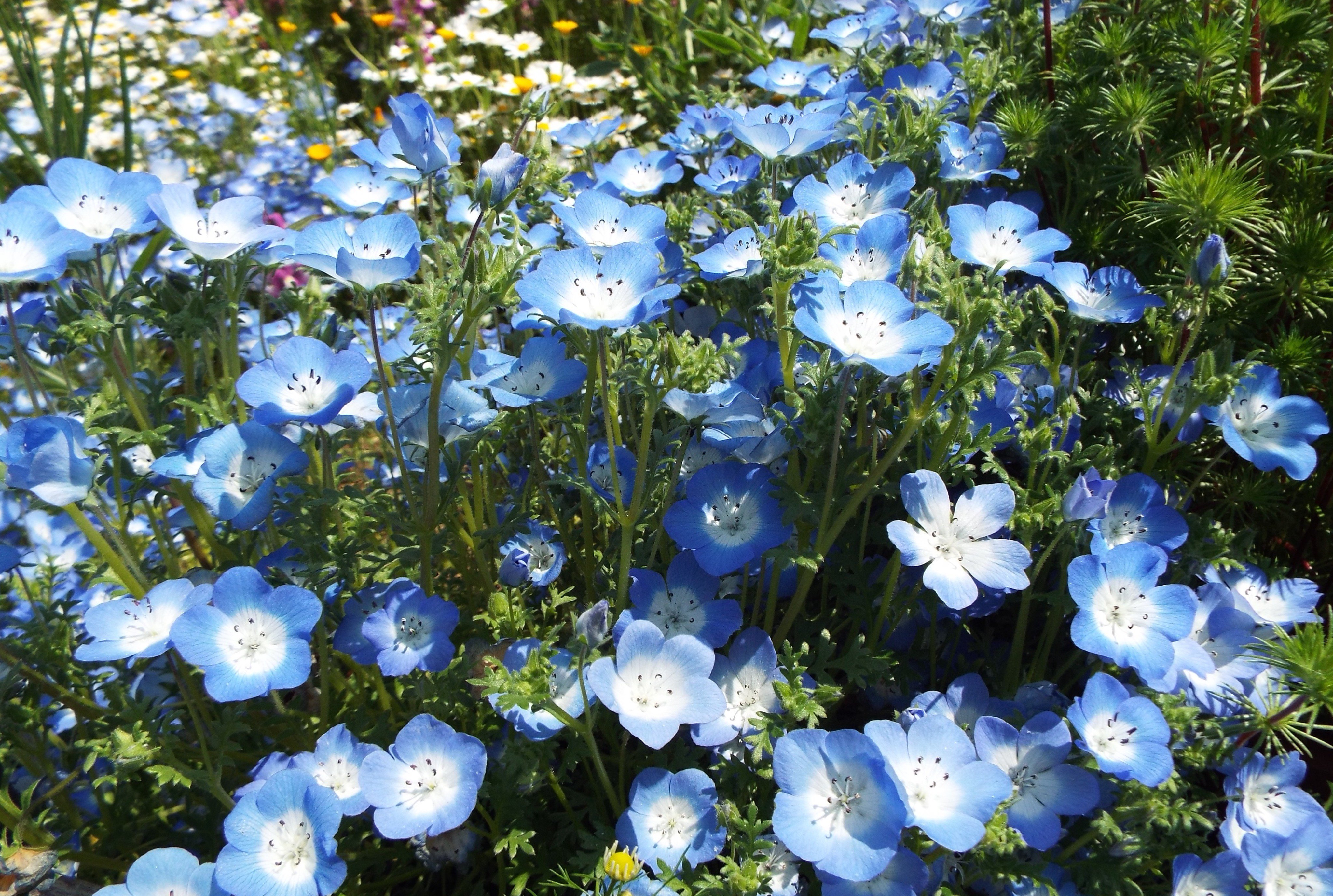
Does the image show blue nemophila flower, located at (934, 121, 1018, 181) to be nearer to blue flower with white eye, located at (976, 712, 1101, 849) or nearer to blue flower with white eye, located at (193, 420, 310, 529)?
blue flower with white eye, located at (976, 712, 1101, 849)

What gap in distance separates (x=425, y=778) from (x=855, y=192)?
1518mm

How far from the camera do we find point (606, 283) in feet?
5.50

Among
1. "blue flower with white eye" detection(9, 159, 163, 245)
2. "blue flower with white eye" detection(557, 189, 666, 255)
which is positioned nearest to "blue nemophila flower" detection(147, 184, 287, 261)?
"blue flower with white eye" detection(9, 159, 163, 245)

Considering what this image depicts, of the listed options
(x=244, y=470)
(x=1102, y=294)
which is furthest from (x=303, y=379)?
(x=1102, y=294)

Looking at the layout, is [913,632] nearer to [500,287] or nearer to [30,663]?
[500,287]

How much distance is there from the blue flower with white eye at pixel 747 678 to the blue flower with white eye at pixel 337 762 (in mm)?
634

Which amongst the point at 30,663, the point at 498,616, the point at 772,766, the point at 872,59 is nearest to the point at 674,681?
the point at 772,766

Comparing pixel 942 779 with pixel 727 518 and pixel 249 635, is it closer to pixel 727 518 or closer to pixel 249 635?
pixel 727 518

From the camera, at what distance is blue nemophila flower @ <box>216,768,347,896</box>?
5.14 feet

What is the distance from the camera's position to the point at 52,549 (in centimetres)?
275

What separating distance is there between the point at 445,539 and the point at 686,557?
61cm

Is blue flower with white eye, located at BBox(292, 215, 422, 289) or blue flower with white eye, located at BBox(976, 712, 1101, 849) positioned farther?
blue flower with white eye, located at BBox(292, 215, 422, 289)

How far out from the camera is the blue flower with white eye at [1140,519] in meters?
1.86

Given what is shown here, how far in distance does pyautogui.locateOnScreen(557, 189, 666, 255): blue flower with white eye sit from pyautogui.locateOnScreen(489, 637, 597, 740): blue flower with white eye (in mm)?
879
